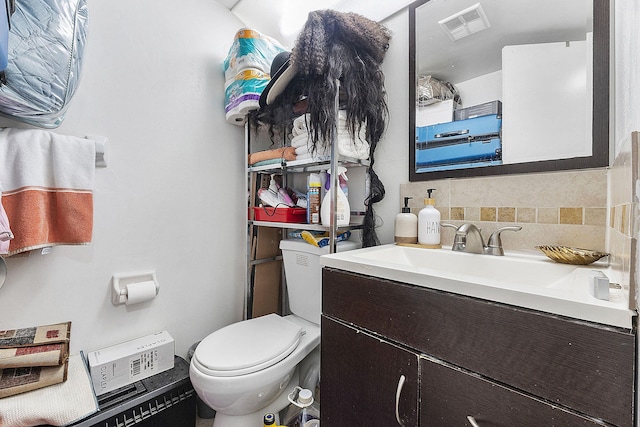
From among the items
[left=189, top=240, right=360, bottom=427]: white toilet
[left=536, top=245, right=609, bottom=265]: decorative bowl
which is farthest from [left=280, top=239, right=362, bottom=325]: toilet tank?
[left=536, top=245, right=609, bottom=265]: decorative bowl

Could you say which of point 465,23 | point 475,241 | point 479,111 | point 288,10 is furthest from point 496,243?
point 288,10

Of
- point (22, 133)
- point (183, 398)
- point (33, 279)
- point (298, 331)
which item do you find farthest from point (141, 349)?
point (22, 133)

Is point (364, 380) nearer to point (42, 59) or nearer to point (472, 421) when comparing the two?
point (472, 421)

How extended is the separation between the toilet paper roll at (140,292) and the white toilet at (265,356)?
13.7 inches

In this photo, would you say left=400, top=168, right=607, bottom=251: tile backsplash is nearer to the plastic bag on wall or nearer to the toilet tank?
the toilet tank

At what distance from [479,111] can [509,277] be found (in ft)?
1.96

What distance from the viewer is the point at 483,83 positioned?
1021mm

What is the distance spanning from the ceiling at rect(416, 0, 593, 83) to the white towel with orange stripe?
1415 millimetres

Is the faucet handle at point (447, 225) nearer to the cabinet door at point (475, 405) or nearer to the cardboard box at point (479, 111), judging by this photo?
the cardboard box at point (479, 111)

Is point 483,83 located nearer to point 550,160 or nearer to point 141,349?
point 550,160

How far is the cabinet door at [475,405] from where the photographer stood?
49cm

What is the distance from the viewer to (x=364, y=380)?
773 millimetres

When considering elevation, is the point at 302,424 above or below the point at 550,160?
below

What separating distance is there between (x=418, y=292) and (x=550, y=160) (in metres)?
0.66
